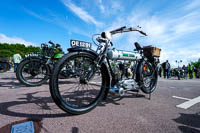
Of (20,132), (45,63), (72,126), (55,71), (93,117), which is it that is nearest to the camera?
(20,132)

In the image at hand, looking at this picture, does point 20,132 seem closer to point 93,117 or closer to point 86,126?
point 86,126

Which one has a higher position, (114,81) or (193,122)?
(114,81)

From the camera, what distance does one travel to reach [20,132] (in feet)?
3.60

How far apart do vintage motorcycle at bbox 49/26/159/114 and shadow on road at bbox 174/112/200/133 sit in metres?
0.94

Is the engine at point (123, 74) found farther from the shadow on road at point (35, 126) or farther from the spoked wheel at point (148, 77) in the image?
the shadow on road at point (35, 126)

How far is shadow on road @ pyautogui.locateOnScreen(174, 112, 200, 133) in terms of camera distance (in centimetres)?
128

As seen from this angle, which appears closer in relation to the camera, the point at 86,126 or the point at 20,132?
the point at 20,132

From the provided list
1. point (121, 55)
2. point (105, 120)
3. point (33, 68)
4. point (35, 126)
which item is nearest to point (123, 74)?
point (121, 55)

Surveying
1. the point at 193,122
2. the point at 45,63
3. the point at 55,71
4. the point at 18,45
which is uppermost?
the point at 18,45

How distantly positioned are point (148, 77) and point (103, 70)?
1479 millimetres

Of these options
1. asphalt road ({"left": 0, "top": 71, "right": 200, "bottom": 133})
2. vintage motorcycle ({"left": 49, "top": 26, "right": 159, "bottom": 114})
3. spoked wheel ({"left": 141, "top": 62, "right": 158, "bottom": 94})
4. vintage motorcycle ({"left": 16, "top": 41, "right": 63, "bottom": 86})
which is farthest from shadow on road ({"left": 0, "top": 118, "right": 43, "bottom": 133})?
vintage motorcycle ({"left": 16, "top": 41, "right": 63, "bottom": 86})

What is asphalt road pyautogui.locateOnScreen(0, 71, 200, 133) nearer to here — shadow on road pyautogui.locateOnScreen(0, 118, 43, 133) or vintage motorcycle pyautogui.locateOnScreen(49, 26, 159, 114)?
shadow on road pyautogui.locateOnScreen(0, 118, 43, 133)

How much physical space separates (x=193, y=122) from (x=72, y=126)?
1.55m

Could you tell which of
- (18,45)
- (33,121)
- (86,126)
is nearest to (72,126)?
(86,126)
